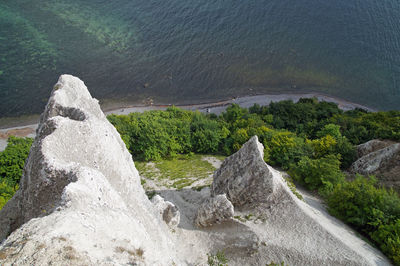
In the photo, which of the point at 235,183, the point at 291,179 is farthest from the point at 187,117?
the point at 235,183

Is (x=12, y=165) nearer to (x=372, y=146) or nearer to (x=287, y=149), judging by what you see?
(x=287, y=149)

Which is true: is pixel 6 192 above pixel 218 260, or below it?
above

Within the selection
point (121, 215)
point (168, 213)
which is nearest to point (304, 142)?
point (168, 213)

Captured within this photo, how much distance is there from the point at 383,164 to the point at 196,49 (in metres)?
55.7

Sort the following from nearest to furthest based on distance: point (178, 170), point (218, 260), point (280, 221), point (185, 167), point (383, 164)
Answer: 1. point (218, 260)
2. point (280, 221)
3. point (383, 164)
4. point (178, 170)
5. point (185, 167)

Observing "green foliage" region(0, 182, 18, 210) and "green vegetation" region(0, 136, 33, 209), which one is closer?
Result: "green foliage" region(0, 182, 18, 210)

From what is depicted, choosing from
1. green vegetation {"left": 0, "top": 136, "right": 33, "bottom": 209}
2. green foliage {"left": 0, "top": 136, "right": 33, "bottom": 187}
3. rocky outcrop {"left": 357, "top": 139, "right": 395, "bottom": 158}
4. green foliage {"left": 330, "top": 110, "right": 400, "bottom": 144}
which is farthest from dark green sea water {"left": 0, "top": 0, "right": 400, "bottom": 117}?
rocky outcrop {"left": 357, "top": 139, "right": 395, "bottom": 158}

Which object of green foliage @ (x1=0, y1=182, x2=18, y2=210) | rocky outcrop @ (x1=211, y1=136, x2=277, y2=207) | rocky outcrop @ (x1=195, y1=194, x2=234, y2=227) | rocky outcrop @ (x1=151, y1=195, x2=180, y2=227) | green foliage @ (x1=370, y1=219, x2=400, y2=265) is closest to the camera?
green foliage @ (x1=370, y1=219, x2=400, y2=265)

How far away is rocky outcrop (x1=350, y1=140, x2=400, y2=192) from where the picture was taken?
28.2 meters

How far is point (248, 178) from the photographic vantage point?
22.8 m

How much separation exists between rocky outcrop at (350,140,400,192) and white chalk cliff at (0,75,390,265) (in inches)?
397

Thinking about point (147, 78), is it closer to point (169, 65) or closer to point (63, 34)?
point (169, 65)

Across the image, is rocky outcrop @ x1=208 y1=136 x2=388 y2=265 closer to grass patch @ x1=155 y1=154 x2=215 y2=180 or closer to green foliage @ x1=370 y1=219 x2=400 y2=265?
green foliage @ x1=370 y1=219 x2=400 y2=265

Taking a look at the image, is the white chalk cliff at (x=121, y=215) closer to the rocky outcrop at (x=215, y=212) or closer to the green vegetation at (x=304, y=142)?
the rocky outcrop at (x=215, y=212)
